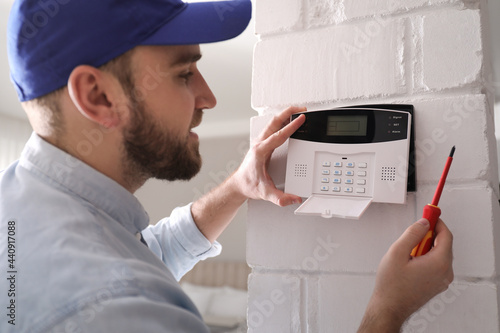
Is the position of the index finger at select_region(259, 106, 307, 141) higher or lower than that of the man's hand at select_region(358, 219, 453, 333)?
higher

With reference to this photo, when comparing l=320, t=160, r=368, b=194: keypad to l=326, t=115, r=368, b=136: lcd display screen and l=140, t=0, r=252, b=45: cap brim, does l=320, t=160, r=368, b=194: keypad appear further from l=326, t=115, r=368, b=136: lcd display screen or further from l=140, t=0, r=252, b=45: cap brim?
l=140, t=0, r=252, b=45: cap brim

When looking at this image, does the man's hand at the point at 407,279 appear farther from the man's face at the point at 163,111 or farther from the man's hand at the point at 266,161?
the man's face at the point at 163,111

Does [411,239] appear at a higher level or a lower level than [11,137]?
lower

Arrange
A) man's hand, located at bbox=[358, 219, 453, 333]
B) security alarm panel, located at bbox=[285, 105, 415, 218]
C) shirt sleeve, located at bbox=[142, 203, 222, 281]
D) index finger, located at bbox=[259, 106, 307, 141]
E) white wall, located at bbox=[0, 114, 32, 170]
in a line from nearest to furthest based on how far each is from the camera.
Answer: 1. man's hand, located at bbox=[358, 219, 453, 333]
2. security alarm panel, located at bbox=[285, 105, 415, 218]
3. index finger, located at bbox=[259, 106, 307, 141]
4. shirt sleeve, located at bbox=[142, 203, 222, 281]
5. white wall, located at bbox=[0, 114, 32, 170]

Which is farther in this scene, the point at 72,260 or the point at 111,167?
the point at 111,167

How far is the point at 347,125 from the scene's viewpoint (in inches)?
29.7

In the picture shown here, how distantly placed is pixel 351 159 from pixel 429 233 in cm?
17

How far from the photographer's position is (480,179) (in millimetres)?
680

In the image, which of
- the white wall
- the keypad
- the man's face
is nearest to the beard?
the man's face

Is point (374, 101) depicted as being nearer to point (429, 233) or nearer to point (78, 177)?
point (429, 233)

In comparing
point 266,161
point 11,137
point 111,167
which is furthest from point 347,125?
point 11,137

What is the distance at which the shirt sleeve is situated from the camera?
3.26 feet

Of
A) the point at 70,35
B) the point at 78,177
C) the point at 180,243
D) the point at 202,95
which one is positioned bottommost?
the point at 180,243

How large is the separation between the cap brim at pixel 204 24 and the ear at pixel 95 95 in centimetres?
9
